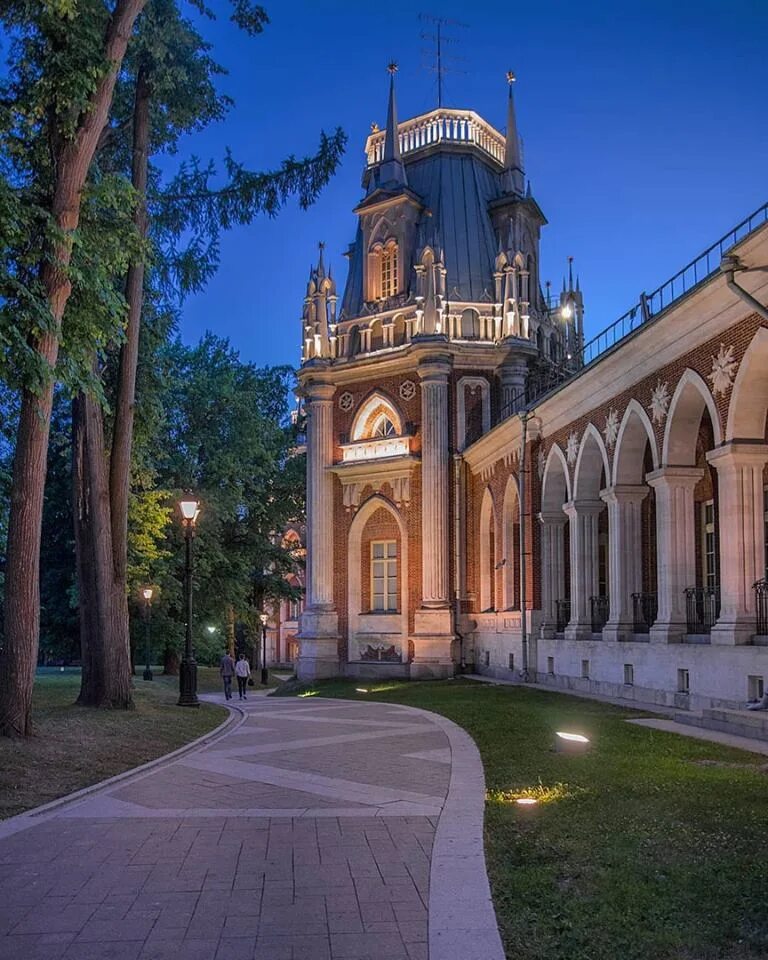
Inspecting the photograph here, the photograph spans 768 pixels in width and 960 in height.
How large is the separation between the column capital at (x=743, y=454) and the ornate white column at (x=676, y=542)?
2895 millimetres

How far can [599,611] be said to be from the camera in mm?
25469

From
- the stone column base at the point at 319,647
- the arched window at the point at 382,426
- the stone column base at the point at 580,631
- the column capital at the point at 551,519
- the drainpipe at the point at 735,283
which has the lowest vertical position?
the stone column base at the point at 319,647

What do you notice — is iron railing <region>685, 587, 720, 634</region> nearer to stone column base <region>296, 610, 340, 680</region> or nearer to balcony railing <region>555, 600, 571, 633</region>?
balcony railing <region>555, 600, 571, 633</region>

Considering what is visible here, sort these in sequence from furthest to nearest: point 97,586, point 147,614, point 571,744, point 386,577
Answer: point 386,577 < point 147,614 < point 97,586 < point 571,744

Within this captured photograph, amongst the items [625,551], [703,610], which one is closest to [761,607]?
[703,610]

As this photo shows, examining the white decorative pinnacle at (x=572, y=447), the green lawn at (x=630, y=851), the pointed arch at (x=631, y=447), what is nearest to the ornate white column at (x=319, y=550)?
the white decorative pinnacle at (x=572, y=447)

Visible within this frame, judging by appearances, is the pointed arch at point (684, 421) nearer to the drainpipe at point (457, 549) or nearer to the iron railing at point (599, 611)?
the iron railing at point (599, 611)

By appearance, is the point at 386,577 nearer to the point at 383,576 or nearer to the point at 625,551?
the point at 383,576

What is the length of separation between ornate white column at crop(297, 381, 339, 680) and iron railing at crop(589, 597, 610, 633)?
13.9m

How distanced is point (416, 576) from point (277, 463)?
11294 millimetres

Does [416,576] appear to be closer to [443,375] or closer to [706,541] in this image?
[443,375]

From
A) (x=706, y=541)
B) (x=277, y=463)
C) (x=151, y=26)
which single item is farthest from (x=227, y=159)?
(x=277, y=463)

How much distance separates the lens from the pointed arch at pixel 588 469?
24.5 m

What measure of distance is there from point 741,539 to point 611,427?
21.4ft
